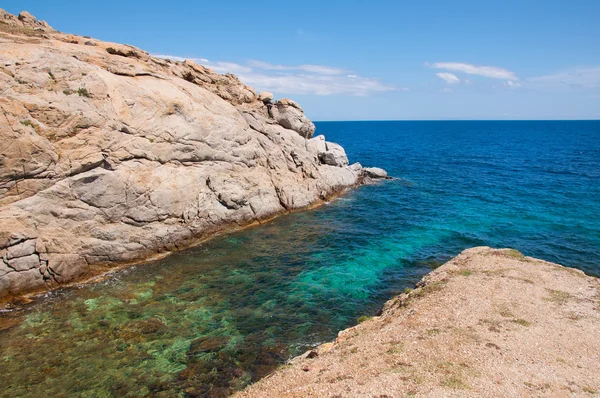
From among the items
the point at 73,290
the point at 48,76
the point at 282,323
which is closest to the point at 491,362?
the point at 282,323

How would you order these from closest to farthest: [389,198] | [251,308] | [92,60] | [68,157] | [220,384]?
[220,384] < [251,308] < [68,157] < [92,60] < [389,198]

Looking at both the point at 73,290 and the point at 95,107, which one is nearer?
the point at 73,290

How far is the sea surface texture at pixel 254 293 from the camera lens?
16.8 meters

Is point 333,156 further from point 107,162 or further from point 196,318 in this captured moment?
point 196,318

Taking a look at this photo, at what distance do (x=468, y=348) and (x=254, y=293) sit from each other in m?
14.0

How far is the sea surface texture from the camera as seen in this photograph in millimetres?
16750

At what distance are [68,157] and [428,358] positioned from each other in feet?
89.0

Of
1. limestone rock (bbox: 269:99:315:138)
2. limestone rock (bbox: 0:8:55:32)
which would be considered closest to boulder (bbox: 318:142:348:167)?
limestone rock (bbox: 269:99:315:138)

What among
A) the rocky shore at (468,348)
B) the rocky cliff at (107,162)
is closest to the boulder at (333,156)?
the rocky cliff at (107,162)

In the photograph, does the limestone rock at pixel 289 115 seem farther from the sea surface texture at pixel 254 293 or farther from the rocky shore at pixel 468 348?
the rocky shore at pixel 468 348

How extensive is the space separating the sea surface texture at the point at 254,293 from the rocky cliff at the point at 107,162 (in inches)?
99.2

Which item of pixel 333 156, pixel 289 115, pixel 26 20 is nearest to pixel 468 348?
pixel 333 156

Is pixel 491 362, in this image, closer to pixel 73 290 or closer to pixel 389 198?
pixel 73 290

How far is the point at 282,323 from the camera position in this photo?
68.3 ft
